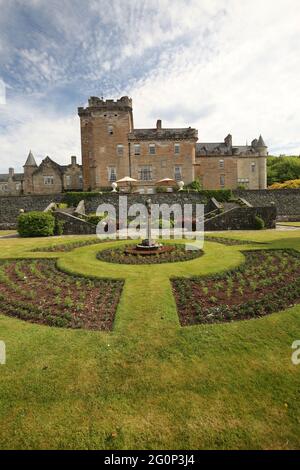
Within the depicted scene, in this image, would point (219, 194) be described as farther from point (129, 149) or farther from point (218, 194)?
point (129, 149)

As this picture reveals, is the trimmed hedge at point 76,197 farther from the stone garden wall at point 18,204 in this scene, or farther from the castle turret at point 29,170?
the castle turret at point 29,170

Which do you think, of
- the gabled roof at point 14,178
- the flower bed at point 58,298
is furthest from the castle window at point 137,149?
the gabled roof at point 14,178

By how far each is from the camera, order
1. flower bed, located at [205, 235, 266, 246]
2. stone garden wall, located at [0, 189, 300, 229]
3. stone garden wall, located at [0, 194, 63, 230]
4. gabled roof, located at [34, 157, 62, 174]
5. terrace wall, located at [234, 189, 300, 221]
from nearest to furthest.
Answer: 1. flower bed, located at [205, 235, 266, 246]
2. stone garden wall, located at [0, 194, 63, 230]
3. stone garden wall, located at [0, 189, 300, 229]
4. terrace wall, located at [234, 189, 300, 221]
5. gabled roof, located at [34, 157, 62, 174]

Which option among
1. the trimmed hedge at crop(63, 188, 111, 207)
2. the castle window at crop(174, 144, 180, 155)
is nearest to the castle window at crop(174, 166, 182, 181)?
the castle window at crop(174, 144, 180, 155)

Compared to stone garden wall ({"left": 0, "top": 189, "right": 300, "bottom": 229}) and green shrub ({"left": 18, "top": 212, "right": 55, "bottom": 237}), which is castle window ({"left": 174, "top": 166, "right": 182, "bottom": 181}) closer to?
stone garden wall ({"left": 0, "top": 189, "right": 300, "bottom": 229})

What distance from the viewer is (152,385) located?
14.9 ft

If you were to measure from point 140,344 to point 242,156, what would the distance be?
56.6 m

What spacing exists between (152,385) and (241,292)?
4655 mm

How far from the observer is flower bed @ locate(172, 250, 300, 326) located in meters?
6.95

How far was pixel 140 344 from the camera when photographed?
570 centimetres

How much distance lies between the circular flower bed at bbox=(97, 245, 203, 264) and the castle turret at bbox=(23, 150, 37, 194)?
140ft

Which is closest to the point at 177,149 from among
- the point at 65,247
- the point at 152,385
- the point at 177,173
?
the point at 177,173

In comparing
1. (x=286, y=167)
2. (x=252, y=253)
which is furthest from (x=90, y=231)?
(x=286, y=167)
